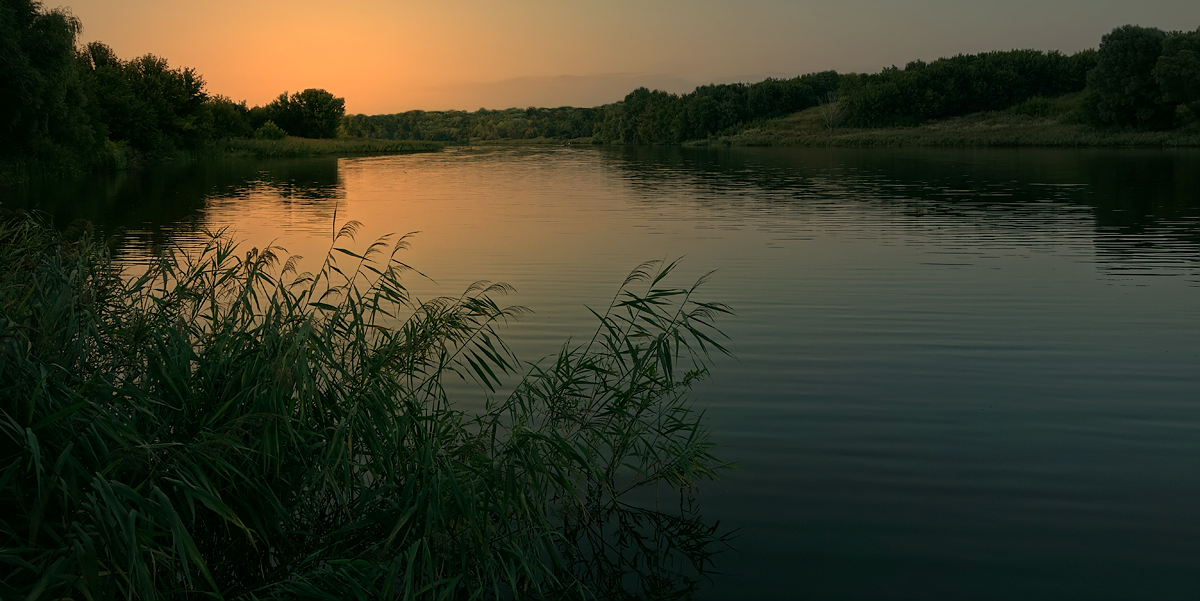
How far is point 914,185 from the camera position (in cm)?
3959

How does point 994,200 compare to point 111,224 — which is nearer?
point 111,224

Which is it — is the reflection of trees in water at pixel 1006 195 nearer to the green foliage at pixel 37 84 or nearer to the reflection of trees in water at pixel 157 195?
the reflection of trees in water at pixel 157 195

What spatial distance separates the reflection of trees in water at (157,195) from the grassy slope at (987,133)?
66.2 meters

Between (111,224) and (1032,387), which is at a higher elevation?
(111,224)

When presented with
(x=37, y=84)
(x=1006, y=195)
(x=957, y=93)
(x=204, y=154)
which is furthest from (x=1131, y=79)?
(x=37, y=84)

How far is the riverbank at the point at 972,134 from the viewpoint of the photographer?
80.4 m

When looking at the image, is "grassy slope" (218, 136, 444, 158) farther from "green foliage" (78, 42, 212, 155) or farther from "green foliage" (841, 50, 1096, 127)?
"green foliage" (841, 50, 1096, 127)

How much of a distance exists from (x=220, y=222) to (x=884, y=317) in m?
20.1

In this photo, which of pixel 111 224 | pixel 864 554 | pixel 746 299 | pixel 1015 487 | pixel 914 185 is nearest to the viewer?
pixel 864 554

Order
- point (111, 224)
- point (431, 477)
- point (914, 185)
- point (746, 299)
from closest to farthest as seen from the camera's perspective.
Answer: point (431, 477), point (746, 299), point (111, 224), point (914, 185)

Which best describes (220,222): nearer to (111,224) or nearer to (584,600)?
(111,224)

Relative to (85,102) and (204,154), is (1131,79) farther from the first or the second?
(85,102)

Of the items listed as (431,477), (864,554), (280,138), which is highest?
(280,138)

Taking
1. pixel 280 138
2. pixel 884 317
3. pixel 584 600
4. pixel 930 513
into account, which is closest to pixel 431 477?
pixel 584 600
